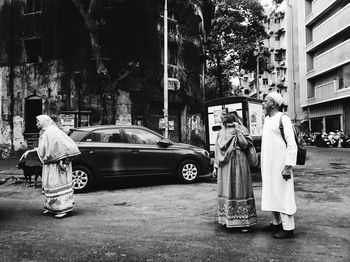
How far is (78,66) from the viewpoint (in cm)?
1869

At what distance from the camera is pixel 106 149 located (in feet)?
31.3

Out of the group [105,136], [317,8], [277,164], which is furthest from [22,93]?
[317,8]

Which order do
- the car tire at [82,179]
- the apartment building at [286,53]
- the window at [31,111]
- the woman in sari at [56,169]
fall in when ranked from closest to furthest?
the woman in sari at [56,169] → the car tire at [82,179] → the window at [31,111] → the apartment building at [286,53]

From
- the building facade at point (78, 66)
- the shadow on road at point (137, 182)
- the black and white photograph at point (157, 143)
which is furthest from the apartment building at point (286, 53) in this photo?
the shadow on road at point (137, 182)

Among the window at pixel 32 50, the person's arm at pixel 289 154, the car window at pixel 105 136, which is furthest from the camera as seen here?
the window at pixel 32 50

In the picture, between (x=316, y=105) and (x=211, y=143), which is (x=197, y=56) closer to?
(x=211, y=143)

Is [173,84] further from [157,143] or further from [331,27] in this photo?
[331,27]

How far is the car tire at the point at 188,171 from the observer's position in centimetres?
1041

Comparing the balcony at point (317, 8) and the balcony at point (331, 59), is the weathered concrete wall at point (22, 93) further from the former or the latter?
the balcony at point (317, 8)

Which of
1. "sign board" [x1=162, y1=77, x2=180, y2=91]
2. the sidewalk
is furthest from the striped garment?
"sign board" [x1=162, y1=77, x2=180, y2=91]

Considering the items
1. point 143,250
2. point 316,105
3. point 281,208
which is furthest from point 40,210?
point 316,105

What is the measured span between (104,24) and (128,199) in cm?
1264

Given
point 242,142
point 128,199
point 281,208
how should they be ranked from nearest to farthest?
1. point 281,208
2. point 242,142
3. point 128,199

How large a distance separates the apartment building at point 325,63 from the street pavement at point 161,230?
2313 centimetres
